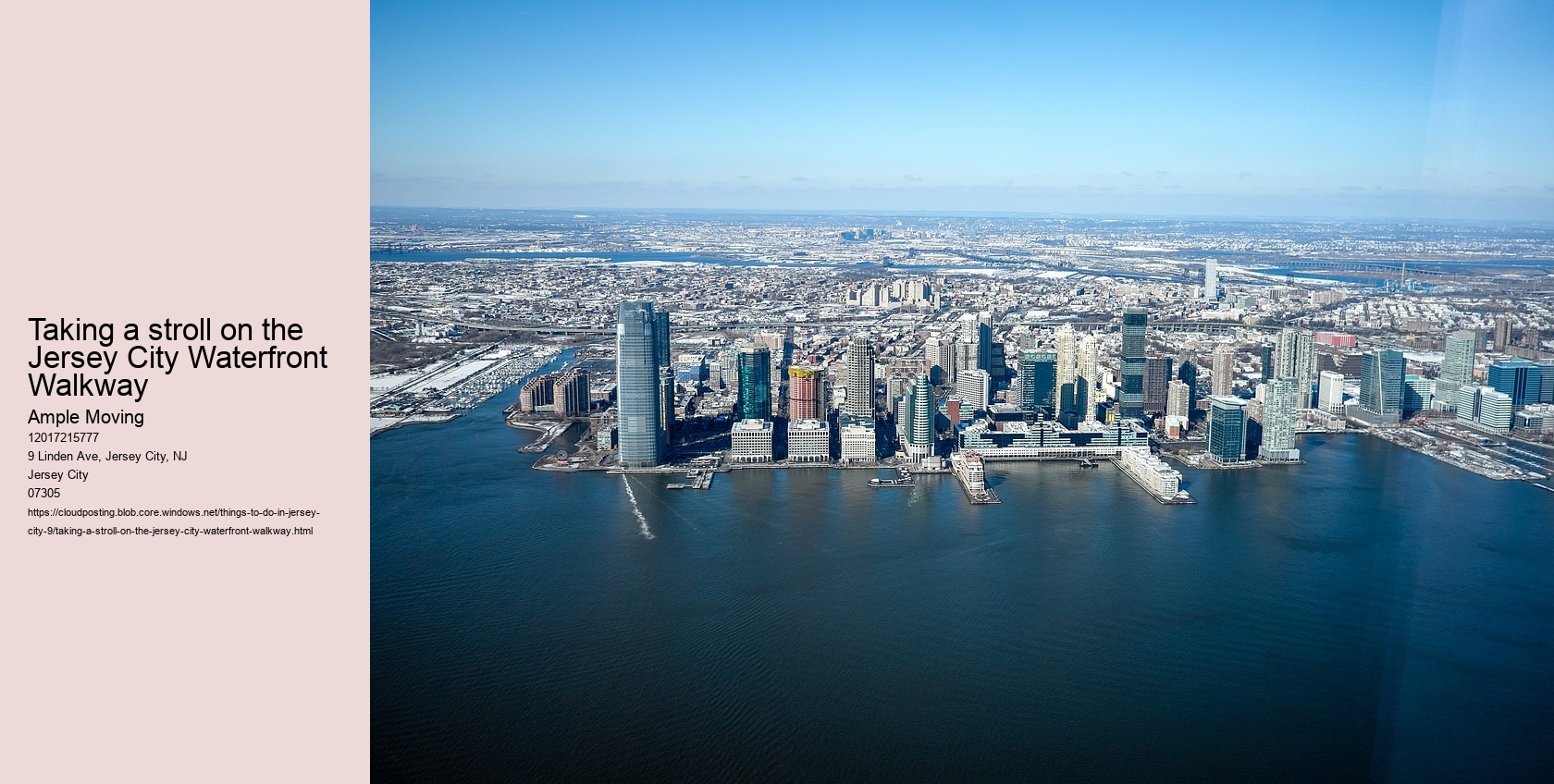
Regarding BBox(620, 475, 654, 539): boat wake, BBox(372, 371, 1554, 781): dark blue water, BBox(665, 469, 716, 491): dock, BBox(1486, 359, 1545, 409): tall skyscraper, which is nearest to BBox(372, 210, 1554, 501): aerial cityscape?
BBox(1486, 359, 1545, 409): tall skyscraper

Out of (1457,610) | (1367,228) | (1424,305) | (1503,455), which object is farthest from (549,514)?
(1424,305)

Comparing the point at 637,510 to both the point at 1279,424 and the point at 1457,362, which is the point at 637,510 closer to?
the point at 1279,424

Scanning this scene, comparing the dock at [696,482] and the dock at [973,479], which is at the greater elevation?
the dock at [973,479]

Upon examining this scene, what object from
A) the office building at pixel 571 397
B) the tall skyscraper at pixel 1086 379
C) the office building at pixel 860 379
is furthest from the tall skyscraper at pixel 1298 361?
the office building at pixel 571 397

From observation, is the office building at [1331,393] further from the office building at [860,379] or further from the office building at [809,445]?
the office building at [809,445]

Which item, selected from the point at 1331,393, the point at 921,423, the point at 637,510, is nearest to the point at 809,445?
the point at 921,423

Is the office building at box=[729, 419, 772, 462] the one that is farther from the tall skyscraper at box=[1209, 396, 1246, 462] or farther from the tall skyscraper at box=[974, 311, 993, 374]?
the tall skyscraper at box=[1209, 396, 1246, 462]

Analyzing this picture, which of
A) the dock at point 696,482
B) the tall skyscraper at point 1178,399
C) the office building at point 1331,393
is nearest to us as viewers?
the dock at point 696,482
